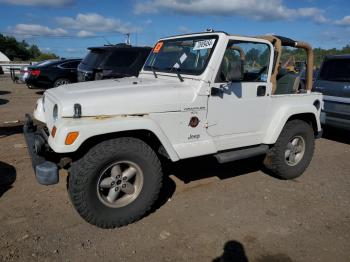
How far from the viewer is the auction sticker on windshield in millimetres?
4360

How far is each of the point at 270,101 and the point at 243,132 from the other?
60 cm

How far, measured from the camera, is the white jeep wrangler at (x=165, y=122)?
3.51 m

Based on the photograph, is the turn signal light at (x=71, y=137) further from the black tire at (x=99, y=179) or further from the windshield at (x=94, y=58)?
the windshield at (x=94, y=58)

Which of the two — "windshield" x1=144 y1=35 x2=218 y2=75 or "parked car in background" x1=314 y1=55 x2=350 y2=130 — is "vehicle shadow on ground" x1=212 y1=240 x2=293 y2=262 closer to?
"windshield" x1=144 y1=35 x2=218 y2=75

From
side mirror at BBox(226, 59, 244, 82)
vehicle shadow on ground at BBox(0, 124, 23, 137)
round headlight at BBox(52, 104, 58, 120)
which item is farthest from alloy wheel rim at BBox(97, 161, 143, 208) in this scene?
vehicle shadow on ground at BBox(0, 124, 23, 137)

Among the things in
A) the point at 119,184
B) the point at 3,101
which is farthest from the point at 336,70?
the point at 3,101

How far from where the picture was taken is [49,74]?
1385 cm

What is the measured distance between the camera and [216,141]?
4.38 meters

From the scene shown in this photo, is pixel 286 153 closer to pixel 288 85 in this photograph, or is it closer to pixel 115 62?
pixel 288 85

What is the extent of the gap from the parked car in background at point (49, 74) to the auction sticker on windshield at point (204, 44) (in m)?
10.4

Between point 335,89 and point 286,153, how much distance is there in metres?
3.07

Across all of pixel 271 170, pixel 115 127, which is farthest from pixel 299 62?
pixel 115 127

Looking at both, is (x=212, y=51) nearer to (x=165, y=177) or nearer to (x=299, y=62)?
(x=165, y=177)

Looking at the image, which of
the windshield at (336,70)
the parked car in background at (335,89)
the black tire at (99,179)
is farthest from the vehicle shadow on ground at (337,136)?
the black tire at (99,179)
